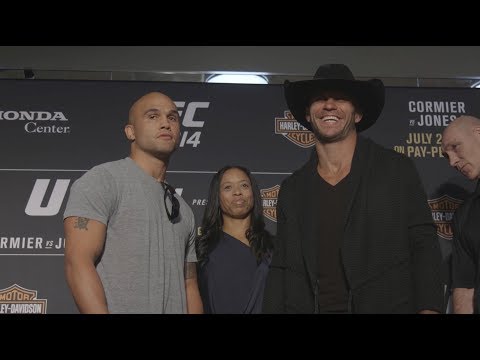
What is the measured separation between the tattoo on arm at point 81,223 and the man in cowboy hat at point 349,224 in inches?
34.4

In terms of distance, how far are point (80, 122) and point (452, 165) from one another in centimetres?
185

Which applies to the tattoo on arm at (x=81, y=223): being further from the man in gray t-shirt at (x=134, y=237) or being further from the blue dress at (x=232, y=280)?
the blue dress at (x=232, y=280)

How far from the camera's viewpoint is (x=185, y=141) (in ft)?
10.3

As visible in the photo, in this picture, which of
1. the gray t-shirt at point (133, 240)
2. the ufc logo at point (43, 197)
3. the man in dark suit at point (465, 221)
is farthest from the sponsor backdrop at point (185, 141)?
the gray t-shirt at point (133, 240)

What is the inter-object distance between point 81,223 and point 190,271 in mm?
568

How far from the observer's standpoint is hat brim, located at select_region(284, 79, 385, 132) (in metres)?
3.00

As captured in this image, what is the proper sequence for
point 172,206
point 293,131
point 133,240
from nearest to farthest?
point 133,240, point 172,206, point 293,131

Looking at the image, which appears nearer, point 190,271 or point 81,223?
point 81,223

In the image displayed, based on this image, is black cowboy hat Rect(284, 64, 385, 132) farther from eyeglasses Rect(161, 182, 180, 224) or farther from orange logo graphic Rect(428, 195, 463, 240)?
eyeglasses Rect(161, 182, 180, 224)

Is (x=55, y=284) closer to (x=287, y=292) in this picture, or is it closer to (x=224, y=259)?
(x=224, y=259)

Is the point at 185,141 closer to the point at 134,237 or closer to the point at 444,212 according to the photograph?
the point at 134,237

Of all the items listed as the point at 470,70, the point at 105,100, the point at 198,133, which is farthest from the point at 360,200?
the point at 105,100

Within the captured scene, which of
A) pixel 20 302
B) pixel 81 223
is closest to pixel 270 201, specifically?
pixel 81 223

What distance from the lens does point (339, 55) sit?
11.0 ft
